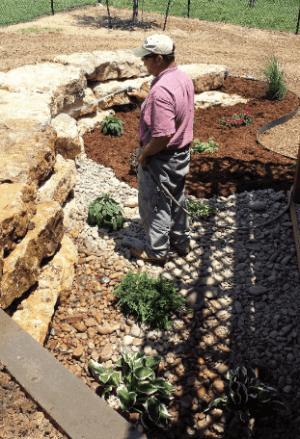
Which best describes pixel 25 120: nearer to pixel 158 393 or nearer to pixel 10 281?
pixel 10 281

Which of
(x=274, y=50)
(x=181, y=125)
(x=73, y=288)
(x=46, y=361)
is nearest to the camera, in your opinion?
(x=46, y=361)

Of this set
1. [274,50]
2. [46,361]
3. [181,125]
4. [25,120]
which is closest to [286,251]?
[181,125]

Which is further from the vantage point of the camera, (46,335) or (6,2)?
(6,2)

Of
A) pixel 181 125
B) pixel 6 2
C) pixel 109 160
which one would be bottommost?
pixel 109 160

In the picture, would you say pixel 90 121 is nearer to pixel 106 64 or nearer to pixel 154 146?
pixel 106 64

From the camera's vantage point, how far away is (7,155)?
3.29m

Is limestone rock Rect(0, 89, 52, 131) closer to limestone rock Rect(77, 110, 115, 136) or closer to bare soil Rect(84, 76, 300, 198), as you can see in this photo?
bare soil Rect(84, 76, 300, 198)

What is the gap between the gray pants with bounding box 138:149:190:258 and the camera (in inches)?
128

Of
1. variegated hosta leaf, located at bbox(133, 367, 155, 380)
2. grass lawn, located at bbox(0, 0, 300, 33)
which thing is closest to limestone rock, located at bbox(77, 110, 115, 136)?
variegated hosta leaf, located at bbox(133, 367, 155, 380)

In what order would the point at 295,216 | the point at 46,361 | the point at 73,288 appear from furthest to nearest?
the point at 295,216, the point at 73,288, the point at 46,361

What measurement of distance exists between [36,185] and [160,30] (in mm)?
13469

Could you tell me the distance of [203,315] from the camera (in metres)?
3.34

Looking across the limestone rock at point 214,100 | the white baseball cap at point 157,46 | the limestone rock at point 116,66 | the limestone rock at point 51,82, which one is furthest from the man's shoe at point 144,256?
the limestone rock at point 214,100

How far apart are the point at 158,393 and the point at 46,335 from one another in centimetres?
98
